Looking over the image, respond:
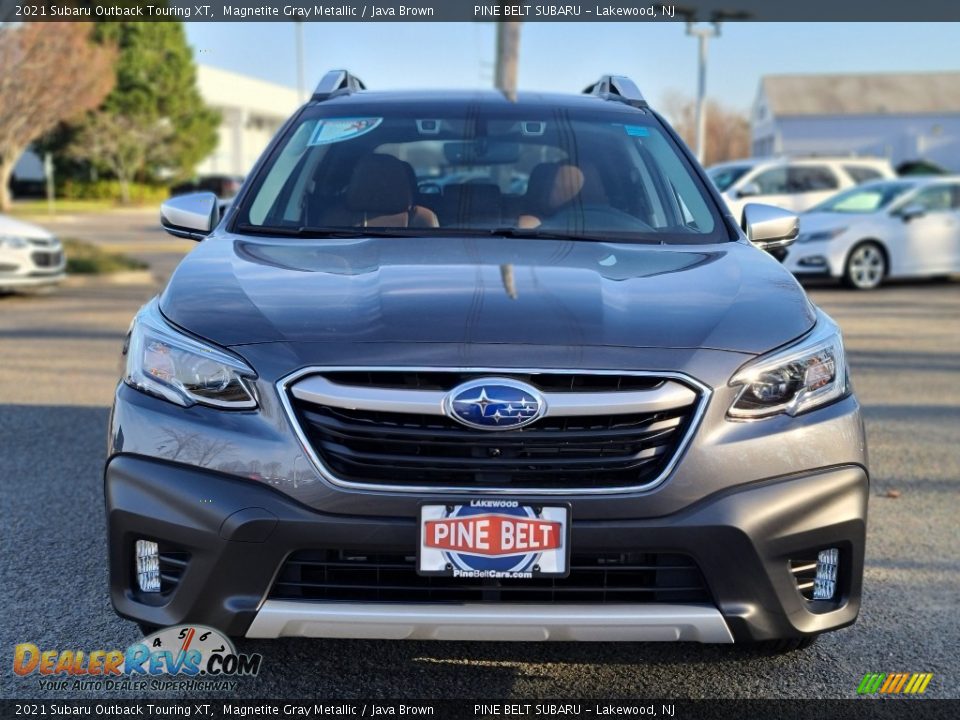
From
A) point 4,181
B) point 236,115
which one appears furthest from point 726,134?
point 4,181

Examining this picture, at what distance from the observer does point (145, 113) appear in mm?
50625

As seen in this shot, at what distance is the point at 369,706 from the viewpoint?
299cm

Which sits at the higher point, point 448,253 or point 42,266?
point 448,253

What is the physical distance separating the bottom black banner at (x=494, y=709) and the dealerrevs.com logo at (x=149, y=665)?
84mm

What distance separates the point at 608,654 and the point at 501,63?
18.5m

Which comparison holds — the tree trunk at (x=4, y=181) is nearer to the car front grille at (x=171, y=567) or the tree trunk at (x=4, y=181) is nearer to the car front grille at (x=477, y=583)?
the car front grille at (x=171, y=567)

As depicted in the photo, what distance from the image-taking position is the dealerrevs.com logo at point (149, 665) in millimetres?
2986

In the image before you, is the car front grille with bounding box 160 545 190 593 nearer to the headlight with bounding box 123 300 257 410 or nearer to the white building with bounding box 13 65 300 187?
the headlight with bounding box 123 300 257 410

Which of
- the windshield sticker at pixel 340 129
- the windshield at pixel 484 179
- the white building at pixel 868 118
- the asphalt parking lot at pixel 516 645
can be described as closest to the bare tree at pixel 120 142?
the white building at pixel 868 118

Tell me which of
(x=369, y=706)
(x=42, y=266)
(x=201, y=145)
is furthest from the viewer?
(x=201, y=145)

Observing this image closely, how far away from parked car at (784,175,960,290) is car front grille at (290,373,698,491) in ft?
41.3

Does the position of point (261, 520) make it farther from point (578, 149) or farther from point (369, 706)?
point (578, 149)

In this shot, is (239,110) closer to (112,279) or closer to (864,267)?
(112,279)

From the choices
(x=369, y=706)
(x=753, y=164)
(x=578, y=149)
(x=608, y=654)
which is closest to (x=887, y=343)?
(x=578, y=149)
